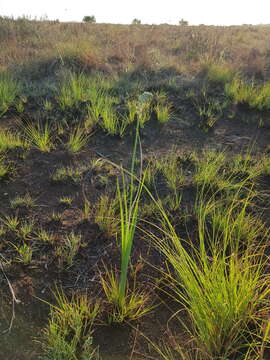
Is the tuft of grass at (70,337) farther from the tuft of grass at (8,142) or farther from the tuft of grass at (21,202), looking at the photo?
the tuft of grass at (8,142)

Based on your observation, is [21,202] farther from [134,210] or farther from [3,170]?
[134,210]

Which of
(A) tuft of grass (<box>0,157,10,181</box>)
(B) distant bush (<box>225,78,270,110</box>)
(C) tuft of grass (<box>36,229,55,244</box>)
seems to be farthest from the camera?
(B) distant bush (<box>225,78,270,110</box>)

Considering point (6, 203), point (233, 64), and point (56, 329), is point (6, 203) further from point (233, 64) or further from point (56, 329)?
point (233, 64)

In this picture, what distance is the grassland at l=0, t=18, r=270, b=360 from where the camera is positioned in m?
1.35

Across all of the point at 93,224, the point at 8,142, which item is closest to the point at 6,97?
the point at 8,142

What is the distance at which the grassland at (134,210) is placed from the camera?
Result: 4.44 ft

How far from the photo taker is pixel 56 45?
230 inches

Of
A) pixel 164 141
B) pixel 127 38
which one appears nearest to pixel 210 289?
pixel 164 141

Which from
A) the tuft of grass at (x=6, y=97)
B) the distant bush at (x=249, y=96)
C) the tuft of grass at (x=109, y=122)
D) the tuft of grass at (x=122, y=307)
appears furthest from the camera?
the distant bush at (x=249, y=96)

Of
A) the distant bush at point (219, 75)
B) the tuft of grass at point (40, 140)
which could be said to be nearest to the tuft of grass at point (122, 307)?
the tuft of grass at point (40, 140)

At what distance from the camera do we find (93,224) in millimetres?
2125

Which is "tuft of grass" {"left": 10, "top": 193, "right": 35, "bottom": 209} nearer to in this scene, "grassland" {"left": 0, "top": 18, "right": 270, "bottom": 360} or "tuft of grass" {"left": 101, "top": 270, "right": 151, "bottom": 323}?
"grassland" {"left": 0, "top": 18, "right": 270, "bottom": 360}

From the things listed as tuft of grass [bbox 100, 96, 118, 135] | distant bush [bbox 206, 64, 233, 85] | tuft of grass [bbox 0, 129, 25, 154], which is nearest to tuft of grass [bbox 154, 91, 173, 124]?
tuft of grass [bbox 100, 96, 118, 135]

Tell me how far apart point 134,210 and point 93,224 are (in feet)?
2.22
